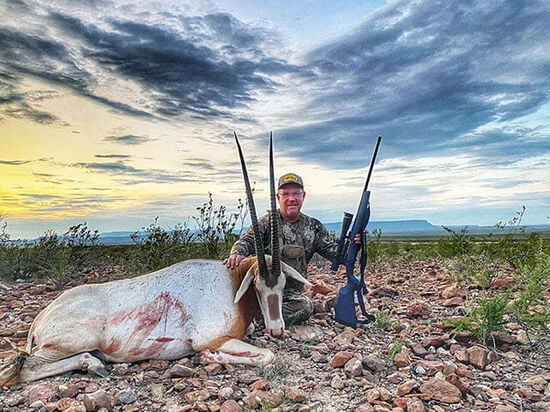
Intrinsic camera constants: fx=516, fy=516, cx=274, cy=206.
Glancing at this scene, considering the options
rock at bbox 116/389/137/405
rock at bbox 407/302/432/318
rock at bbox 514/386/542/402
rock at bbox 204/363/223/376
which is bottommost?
rock at bbox 116/389/137/405

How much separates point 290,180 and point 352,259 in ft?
4.57

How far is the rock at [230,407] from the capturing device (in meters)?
4.19

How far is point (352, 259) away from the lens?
6926 millimetres

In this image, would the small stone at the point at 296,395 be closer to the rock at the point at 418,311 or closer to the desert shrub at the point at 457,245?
the rock at the point at 418,311

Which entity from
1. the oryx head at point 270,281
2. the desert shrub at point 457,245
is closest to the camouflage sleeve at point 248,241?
the oryx head at point 270,281

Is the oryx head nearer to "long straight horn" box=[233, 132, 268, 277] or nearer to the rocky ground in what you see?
"long straight horn" box=[233, 132, 268, 277]

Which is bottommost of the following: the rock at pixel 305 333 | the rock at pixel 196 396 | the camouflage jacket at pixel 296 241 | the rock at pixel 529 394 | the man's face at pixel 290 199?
the rock at pixel 196 396

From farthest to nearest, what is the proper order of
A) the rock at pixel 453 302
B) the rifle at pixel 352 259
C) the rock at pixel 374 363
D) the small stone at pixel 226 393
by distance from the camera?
the rock at pixel 453 302 → the rifle at pixel 352 259 → the rock at pixel 374 363 → the small stone at pixel 226 393

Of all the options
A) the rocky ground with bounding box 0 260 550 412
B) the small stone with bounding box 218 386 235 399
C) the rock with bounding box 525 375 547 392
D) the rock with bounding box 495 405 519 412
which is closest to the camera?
the rock with bounding box 495 405 519 412

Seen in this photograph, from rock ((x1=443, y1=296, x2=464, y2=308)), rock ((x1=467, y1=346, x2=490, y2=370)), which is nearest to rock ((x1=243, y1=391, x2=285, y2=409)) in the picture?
rock ((x1=467, y1=346, x2=490, y2=370))

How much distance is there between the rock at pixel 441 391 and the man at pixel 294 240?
2.39 meters

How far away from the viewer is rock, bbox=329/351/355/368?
17.0 feet

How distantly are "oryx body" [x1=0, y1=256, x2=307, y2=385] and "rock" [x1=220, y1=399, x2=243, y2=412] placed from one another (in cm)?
102

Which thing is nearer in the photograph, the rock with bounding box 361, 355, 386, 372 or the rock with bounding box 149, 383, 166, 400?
the rock with bounding box 149, 383, 166, 400
